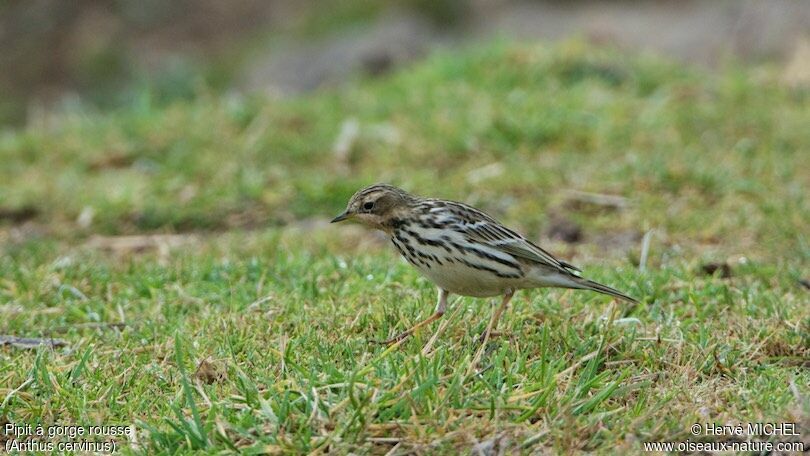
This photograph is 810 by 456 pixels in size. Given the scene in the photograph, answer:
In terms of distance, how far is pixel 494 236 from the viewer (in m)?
5.42

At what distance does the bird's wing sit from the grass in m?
0.31

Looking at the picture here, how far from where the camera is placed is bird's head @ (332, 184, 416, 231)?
5469 mm

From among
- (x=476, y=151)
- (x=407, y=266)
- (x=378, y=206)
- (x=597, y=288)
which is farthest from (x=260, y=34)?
(x=597, y=288)

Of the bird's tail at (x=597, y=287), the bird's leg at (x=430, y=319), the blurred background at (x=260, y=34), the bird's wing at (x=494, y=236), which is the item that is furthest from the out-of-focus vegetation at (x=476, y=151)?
the blurred background at (x=260, y=34)

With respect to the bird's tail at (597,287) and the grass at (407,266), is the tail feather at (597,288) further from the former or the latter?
the grass at (407,266)

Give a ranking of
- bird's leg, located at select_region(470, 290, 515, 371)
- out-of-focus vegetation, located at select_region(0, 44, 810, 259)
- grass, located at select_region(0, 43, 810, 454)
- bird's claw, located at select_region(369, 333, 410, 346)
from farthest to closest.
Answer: out-of-focus vegetation, located at select_region(0, 44, 810, 259) < bird's claw, located at select_region(369, 333, 410, 346) < bird's leg, located at select_region(470, 290, 515, 371) < grass, located at select_region(0, 43, 810, 454)

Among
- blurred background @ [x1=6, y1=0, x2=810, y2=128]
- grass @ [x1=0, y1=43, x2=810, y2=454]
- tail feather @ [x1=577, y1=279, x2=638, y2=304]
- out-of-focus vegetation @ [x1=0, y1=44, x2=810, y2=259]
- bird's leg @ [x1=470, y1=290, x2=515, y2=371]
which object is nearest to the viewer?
grass @ [x1=0, y1=43, x2=810, y2=454]

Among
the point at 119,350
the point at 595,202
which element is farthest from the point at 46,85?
the point at 119,350

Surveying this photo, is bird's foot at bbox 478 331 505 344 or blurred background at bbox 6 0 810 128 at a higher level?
bird's foot at bbox 478 331 505 344

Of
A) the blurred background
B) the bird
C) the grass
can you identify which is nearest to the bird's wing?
the bird

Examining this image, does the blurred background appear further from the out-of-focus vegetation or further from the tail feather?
the tail feather

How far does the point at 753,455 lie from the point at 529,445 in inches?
32.8

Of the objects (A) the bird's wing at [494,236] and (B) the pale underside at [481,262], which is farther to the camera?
(A) the bird's wing at [494,236]

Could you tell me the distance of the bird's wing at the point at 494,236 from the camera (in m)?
5.36
